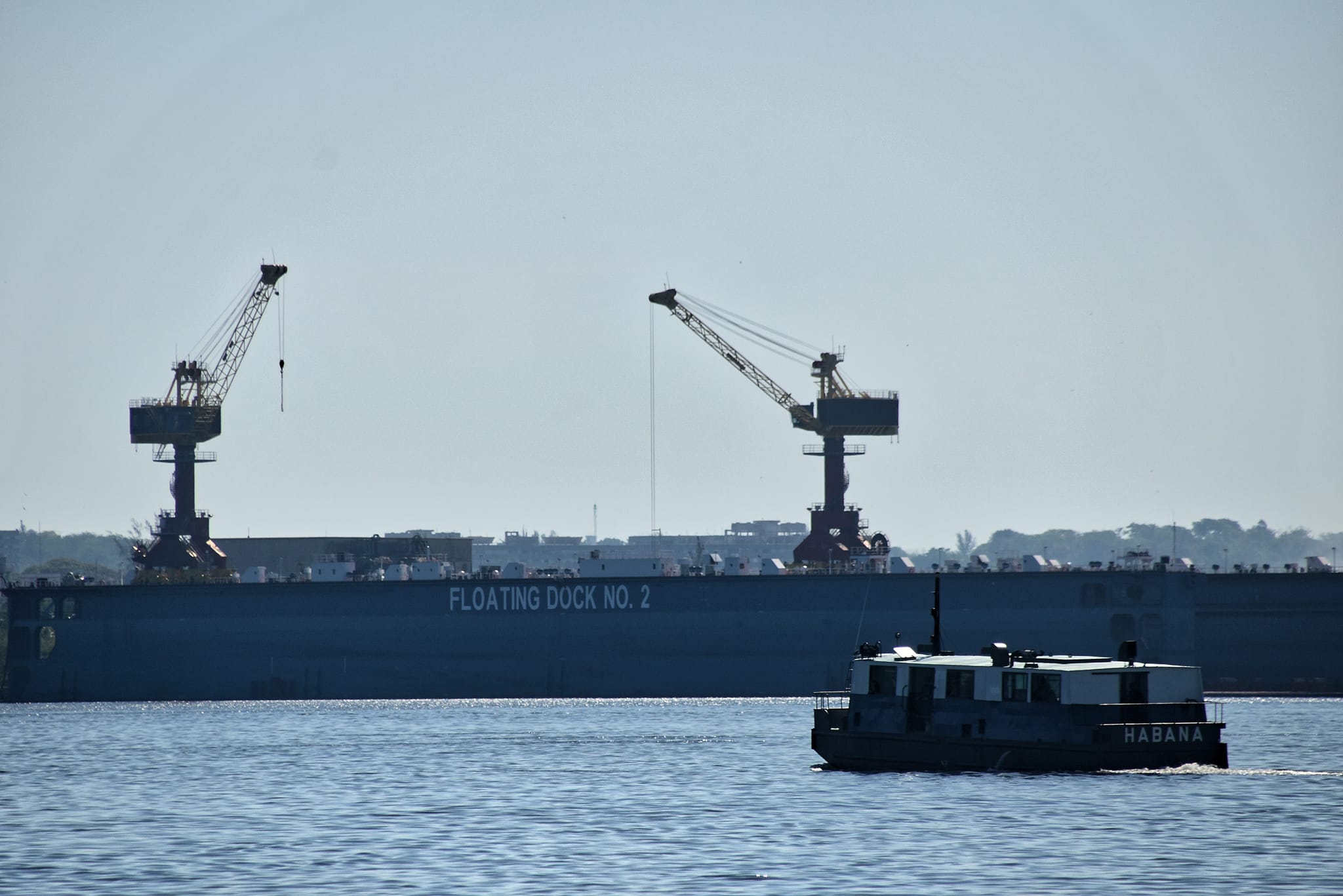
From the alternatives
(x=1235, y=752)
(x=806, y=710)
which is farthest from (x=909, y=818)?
(x=806, y=710)

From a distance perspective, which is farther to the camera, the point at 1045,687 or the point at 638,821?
the point at 1045,687

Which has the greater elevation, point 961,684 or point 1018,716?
point 961,684

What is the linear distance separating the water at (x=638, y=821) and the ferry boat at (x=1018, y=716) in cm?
96

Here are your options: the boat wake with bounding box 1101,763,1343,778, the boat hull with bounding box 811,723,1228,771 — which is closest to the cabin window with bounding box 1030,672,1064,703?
the boat hull with bounding box 811,723,1228,771

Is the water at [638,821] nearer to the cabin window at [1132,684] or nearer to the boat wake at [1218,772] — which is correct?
the boat wake at [1218,772]

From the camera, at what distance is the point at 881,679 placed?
233 ft

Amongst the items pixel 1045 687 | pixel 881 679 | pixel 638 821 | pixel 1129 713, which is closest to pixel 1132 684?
pixel 1129 713

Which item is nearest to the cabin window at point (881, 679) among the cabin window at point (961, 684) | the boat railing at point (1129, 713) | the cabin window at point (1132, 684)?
the cabin window at point (961, 684)

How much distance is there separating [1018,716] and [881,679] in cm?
593

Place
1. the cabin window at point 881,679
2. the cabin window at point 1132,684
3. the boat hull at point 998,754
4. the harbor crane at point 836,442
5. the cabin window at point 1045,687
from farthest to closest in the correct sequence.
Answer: the harbor crane at point 836,442 < the cabin window at point 881,679 < the cabin window at point 1045,687 < the cabin window at point 1132,684 < the boat hull at point 998,754

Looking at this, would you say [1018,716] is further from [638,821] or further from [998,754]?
[638,821]

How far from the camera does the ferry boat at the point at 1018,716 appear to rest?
2591 inches

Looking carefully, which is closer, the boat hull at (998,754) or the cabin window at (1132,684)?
the boat hull at (998,754)

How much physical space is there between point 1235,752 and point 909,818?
2975 centimetres
